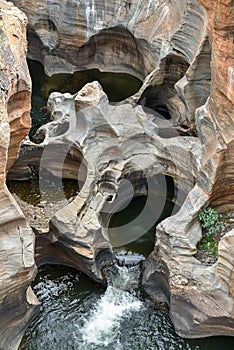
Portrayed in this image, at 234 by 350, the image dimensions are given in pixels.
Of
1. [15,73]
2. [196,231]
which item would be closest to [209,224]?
[196,231]

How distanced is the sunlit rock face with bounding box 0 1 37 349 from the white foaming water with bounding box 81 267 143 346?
1.66 meters

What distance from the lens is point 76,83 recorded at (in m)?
24.6

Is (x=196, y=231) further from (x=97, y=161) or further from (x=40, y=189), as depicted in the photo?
(x=40, y=189)

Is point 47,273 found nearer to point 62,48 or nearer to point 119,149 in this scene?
point 119,149

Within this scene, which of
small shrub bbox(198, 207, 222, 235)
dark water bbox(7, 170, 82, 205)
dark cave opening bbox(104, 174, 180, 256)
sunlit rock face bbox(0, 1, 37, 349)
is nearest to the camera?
sunlit rock face bbox(0, 1, 37, 349)

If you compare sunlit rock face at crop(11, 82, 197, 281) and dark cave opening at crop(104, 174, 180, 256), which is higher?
sunlit rock face at crop(11, 82, 197, 281)

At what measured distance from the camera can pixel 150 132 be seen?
18125 millimetres

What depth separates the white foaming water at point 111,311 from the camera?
14123 millimetres

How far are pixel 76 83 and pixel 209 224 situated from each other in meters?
12.0

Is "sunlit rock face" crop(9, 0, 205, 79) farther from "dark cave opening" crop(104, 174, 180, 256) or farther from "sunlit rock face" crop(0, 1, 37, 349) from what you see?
"sunlit rock face" crop(0, 1, 37, 349)

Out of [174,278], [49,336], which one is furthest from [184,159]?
[49,336]

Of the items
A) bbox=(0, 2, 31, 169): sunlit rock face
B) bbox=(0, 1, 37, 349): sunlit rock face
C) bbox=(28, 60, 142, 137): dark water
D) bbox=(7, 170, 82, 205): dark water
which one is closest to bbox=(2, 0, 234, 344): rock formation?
bbox=(7, 170, 82, 205): dark water

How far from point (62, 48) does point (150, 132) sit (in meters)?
9.13

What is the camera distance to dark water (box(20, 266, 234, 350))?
1390 cm
